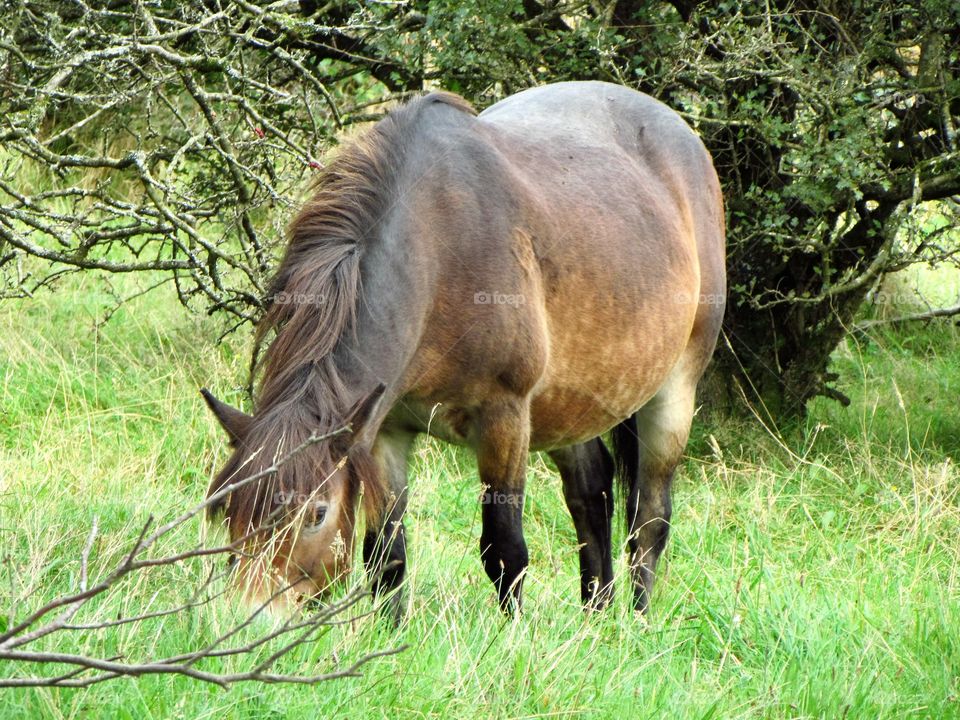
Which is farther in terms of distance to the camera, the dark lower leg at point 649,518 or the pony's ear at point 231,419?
the dark lower leg at point 649,518

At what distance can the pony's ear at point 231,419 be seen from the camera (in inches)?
119

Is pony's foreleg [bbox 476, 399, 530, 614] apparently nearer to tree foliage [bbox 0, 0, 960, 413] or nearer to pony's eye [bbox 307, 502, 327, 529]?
pony's eye [bbox 307, 502, 327, 529]

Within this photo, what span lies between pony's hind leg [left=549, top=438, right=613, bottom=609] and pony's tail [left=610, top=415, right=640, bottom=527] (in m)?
0.14

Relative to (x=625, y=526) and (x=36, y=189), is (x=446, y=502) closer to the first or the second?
(x=625, y=526)

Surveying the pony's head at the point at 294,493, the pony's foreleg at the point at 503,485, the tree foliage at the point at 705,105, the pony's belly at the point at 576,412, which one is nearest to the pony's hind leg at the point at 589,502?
the pony's belly at the point at 576,412

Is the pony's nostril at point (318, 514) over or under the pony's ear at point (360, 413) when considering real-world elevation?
under

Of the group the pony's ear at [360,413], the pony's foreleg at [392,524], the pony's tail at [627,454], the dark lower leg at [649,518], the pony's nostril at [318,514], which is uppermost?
the pony's ear at [360,413]

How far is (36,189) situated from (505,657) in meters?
6.72

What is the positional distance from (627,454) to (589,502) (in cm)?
35

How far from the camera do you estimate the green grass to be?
8.73ft

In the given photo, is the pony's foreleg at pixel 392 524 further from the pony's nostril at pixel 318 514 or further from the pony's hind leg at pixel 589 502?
the pony's hind leg at pixel 589 502

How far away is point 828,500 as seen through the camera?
5359mm

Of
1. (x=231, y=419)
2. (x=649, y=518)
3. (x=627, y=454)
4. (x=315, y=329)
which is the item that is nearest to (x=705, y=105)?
(x=627, y=454)

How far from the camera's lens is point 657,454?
4.88 m
